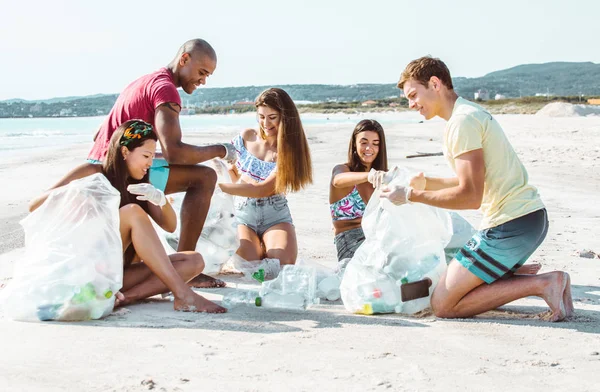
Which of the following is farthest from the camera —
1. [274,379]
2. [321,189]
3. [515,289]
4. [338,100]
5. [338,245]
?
[338,100]

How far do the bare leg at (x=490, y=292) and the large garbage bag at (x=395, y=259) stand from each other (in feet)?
0.66

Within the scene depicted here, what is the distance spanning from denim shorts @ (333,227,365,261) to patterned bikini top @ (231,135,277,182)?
2.36 ft

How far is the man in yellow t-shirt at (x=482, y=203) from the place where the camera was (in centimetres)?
370

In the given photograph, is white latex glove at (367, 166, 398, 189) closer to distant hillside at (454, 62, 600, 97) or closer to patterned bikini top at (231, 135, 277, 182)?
patterned bikini top at (231, 135, 277, 182)

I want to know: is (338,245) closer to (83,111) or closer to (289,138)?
(289,138)

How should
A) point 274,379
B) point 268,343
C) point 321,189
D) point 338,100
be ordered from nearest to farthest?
point 274,379
point 268,343
point 321,189
point 338,100

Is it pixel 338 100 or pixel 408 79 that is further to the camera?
pixel 338 100

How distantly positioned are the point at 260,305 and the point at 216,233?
102cm

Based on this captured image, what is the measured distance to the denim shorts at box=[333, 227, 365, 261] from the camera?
16.1 feet

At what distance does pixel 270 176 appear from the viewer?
527 cm

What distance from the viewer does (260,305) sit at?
13.8ft

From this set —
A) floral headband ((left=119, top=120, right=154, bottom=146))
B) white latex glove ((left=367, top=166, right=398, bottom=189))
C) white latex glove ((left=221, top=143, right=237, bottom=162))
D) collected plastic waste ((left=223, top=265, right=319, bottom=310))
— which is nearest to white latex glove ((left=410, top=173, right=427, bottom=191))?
white latex glove ((left=367, top=166, right=398, bottom=189))

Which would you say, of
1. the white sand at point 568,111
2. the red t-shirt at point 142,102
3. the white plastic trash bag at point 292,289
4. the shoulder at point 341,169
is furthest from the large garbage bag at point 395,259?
the white sand at point 568,111

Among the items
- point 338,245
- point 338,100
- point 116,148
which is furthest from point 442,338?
point 338,100
